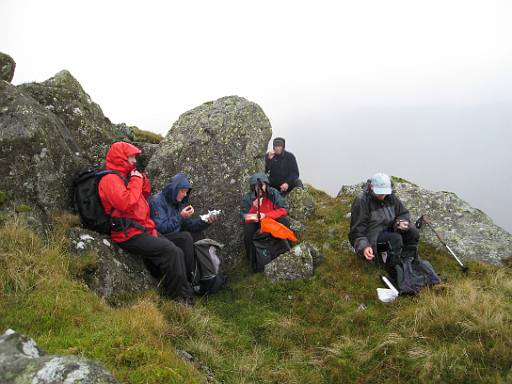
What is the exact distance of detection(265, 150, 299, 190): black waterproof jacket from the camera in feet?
55.3

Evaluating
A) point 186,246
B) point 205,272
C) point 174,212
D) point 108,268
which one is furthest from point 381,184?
point 108,268

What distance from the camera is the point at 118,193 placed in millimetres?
8844

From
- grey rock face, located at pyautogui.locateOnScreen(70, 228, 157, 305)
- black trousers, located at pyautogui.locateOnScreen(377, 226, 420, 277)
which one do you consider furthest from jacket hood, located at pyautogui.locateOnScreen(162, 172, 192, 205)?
black trousers, located at pyautogui.locateOnScreen(377, 226, 420, 277)

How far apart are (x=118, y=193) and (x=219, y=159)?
5049mm

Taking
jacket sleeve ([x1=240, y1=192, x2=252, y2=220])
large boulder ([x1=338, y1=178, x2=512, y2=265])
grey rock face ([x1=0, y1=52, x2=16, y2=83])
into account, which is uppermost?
grey rock face ([x1=0, y1=52, x2=16, y2=83])

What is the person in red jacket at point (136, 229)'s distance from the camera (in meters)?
9.20

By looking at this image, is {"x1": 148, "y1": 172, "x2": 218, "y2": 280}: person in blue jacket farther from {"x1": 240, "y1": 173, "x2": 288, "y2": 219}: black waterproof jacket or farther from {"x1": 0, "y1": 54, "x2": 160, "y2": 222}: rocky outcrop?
{"x1": 0, "y1": 54, "x2": 160, "y2": 222}: rocky outcrop

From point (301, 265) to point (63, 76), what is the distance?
9671mm

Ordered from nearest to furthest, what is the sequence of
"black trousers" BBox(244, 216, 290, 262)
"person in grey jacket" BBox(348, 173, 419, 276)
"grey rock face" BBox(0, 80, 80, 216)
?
"grey rock face" BBox(0, 80, 80, 216)
"person in grey jacket" BBox(348, 173, 419, 276)
"black trousers" BBox(244, 216, 290, 262)

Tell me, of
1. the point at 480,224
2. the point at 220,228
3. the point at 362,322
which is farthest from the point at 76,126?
the point at 480,224

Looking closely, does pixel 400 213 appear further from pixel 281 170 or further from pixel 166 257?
pixel 281 170

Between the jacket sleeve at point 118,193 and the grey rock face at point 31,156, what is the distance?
1278 millimetres

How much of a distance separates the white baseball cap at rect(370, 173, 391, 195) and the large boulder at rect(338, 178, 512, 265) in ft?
11.5

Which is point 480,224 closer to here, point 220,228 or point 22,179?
point 220,228
